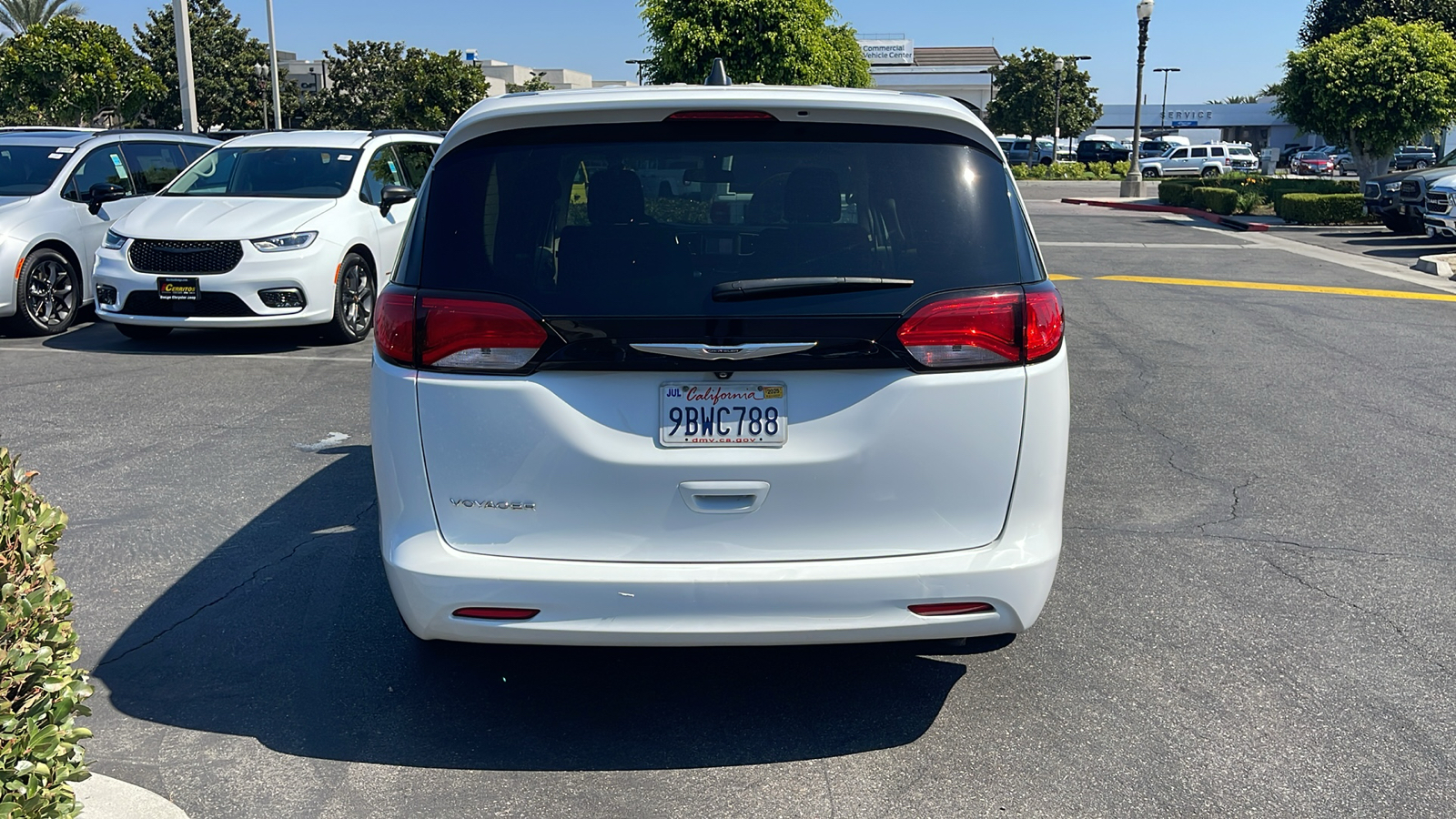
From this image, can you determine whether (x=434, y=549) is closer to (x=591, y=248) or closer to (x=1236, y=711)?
(x=591, y=248)

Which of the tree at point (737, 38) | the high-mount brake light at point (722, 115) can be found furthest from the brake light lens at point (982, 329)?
the tree at point (737, 38)

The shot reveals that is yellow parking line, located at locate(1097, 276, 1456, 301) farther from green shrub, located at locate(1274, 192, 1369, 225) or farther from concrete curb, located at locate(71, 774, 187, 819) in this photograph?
concrete curb, located at locate(71, 774, 187, 819)

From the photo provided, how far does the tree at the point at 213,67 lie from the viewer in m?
59.2

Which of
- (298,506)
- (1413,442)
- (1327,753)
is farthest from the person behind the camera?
(1413,442)

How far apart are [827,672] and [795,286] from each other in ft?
5.04

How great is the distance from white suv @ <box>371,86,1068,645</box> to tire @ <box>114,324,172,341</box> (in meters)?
8.44

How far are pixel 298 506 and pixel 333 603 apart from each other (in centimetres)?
142

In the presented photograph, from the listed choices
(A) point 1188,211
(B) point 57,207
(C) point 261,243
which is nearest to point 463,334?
(C) point 261,243

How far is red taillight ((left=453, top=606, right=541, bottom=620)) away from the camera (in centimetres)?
338

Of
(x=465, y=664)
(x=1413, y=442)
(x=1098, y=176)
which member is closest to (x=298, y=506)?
(x=465, y=664)

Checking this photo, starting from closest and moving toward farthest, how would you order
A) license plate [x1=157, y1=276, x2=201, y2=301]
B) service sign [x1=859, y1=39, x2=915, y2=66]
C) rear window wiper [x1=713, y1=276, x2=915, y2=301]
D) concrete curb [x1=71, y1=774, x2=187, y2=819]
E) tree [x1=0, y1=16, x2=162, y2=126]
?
concrete curb [x1=71, y1=774, x2=187, y2=819]
rear window wiper [x1=713, y1=276, x2=915, y2=301]
license plate [x1=157, y1=276, x2=201, y2=301]
tree [x1=0, y1=16, x2=162, y2=126]
service sign [x1=859, y1=39, x2=915, y2=66]

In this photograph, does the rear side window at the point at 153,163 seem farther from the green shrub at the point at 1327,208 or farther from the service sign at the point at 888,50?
the service sign at the point at 888,50

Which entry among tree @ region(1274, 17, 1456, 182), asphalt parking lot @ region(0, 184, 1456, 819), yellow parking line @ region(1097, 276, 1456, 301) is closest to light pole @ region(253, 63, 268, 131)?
tree @ region(1274, 17, 1456, 182)

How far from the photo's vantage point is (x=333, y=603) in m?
4.77
